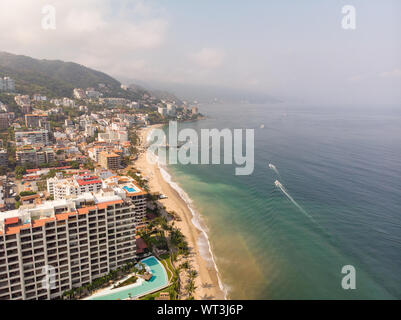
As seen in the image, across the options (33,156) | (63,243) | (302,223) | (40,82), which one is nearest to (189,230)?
(302,223)

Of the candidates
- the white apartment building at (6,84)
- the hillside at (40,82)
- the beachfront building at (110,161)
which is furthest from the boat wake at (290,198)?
the white apartment building at (6,84)

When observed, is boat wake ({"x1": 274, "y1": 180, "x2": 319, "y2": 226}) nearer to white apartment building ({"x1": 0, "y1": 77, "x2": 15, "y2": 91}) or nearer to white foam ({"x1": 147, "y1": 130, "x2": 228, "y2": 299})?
white foam ({"x1": 147, "y1": 130, "x2": 228, "y2": 299})

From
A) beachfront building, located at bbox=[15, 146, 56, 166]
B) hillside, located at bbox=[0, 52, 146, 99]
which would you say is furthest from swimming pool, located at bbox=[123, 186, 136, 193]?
hillside, located at bbox=[0, 52, 146, 99]

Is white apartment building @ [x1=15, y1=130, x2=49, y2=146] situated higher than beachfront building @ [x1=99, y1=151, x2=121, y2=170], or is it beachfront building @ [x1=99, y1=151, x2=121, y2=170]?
white apartment building @ [x1=15, y1=130, x2=49, y2=146]

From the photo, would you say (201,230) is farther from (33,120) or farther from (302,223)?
(33,120)
